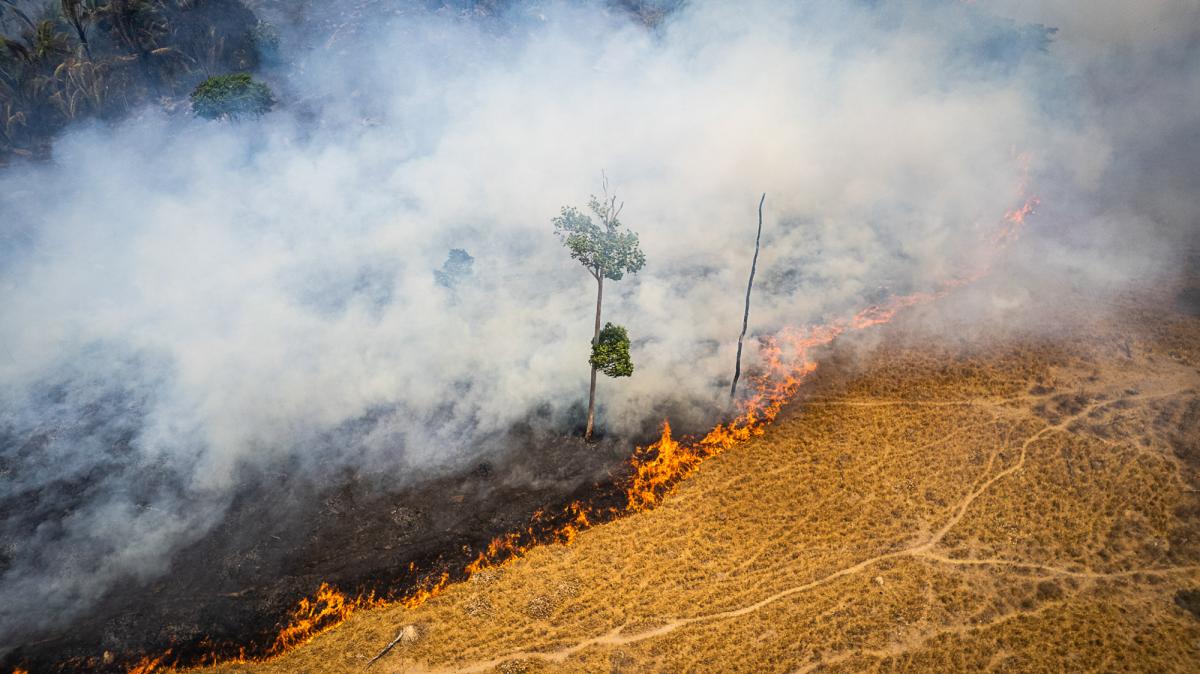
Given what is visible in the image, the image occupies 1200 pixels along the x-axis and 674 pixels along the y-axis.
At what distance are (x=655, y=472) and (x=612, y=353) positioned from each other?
5.63 m

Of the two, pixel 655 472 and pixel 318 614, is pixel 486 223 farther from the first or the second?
pixel 318 614

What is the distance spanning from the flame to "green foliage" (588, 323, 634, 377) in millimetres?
4371

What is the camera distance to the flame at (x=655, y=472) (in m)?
18.6

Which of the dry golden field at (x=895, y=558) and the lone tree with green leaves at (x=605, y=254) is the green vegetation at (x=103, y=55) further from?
the dry golden field at (x=895, y=558)

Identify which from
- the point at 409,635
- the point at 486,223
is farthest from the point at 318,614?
the point at 486,223

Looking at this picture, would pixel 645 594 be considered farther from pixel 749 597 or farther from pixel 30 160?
pixel 30 160

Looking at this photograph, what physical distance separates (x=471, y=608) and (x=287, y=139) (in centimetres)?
4140

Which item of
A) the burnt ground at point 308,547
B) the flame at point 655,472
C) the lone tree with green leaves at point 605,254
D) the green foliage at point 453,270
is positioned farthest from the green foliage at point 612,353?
the green foliage at point 453,270

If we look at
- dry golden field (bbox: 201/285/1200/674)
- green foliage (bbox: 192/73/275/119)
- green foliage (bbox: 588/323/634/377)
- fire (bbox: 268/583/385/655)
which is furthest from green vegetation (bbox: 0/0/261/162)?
dry golden field (bbox: 201/285/1200/674)

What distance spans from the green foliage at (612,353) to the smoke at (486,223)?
167 inches

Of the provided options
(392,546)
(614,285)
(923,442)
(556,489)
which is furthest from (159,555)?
(923,442)

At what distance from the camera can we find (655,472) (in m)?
23.3

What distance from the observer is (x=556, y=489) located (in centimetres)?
2266

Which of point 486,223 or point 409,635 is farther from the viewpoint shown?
point 486,223
